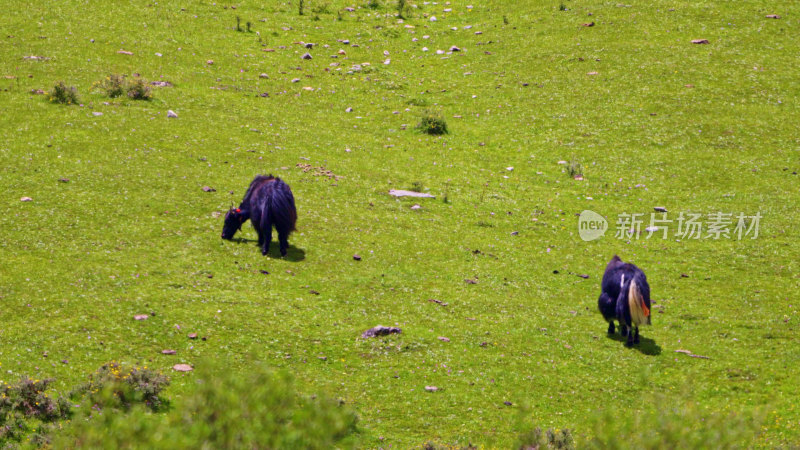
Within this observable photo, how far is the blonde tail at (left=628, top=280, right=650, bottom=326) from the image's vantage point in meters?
17.1

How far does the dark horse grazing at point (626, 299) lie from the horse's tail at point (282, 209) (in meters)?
9.01

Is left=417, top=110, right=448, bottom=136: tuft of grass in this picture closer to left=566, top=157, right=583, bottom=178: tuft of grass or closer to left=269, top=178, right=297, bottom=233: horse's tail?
left=566, top=157, right=583, bottom=178: tuft of grass

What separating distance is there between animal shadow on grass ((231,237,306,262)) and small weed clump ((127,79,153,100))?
46.5ft

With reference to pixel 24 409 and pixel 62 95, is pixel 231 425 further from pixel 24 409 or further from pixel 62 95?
pixel 62 95

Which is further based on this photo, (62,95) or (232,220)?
(62,95)

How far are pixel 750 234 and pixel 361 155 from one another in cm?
1579

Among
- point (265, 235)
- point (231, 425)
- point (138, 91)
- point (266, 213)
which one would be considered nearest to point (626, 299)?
point (266, 213)

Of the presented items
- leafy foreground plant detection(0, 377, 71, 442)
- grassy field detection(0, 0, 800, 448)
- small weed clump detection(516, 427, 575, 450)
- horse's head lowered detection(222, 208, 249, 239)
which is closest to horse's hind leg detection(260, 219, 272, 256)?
grassy field detection(0, 0, 800, 448)

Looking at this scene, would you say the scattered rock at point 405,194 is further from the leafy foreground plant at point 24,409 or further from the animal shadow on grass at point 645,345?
the leafy foreground plant at point 24,409

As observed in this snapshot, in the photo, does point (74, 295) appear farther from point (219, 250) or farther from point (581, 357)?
point (581, 357)

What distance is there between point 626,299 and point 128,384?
1168cm

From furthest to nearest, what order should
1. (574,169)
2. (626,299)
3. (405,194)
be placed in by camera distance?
(574,169) < (405,194) < (626,299)

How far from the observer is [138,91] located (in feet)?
105

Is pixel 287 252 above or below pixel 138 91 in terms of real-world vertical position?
below
